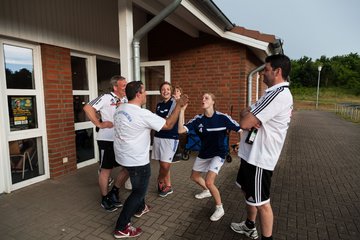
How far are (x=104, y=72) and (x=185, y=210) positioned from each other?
3.70m

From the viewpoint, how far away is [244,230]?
2613 mm

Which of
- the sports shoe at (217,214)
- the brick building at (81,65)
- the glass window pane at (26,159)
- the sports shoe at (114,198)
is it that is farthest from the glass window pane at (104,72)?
the sports shoe at (217,214)

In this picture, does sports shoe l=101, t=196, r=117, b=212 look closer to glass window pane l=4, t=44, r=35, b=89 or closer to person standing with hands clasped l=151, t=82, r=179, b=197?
person standing with hands clasped l=151, t=82, r=179, b=197

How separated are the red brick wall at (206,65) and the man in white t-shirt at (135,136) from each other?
11.4 feet

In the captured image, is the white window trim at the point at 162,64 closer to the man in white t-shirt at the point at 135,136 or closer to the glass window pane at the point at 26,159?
the glass window pane at the point at 26,159

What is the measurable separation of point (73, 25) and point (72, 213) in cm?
330

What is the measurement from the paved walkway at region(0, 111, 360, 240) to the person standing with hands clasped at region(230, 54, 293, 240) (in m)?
0.76

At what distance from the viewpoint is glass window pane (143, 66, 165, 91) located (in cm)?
598

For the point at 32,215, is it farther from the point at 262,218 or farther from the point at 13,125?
the point at 262,218

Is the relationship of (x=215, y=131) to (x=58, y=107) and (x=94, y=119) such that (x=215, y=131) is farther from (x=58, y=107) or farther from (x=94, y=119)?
(x=58, y=107)

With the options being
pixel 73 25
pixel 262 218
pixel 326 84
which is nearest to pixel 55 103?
pixel 73 25

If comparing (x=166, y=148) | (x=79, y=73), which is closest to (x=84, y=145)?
(x=79, y=73)

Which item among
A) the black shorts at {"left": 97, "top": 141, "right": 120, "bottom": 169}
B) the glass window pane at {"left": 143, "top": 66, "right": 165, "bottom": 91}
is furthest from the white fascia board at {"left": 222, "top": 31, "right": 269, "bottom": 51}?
the black shorts at {"left": 97, "top": 141, "right": 120, "bottom": 169}

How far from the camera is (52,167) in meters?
4.15
